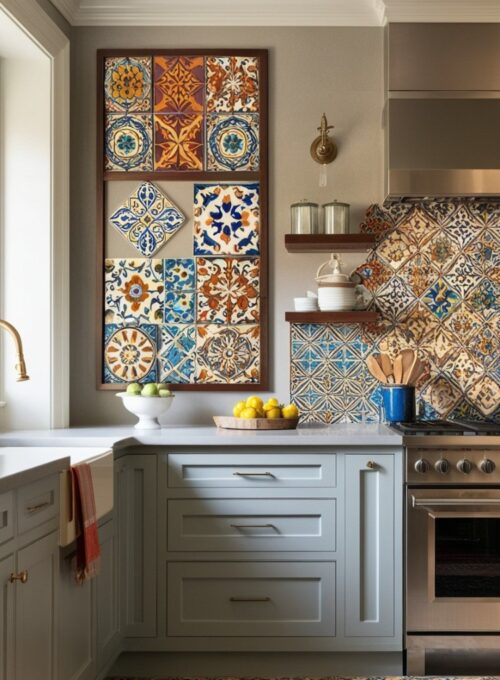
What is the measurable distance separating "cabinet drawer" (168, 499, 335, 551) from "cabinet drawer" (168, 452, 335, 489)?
68 mm

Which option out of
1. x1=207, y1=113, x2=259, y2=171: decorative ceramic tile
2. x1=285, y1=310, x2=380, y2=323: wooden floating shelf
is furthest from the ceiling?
x1=285, y1=310, x2=380, y2=323: wooden floating shelf

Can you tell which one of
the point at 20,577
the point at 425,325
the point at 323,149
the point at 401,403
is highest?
the point at 323,149

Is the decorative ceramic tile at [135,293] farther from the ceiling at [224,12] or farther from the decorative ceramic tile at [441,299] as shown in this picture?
the decorative ceramic tile at [441,299]

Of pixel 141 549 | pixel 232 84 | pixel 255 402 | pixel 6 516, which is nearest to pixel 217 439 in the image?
pixel 255 402

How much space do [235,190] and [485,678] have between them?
2.22 meters

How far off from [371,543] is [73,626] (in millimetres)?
1170

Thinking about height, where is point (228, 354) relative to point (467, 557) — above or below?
above

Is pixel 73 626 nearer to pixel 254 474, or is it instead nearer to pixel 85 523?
pixel 85 523

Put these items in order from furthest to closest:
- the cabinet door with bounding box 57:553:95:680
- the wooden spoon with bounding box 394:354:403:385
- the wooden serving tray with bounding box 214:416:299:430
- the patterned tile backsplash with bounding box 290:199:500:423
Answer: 1. the patterned tile backsplash with bounding box 290:199:500:423
2. the wooden spoon with bounding box 394:354:403:385
3. the wooden serving tray with bounding box 214:416:299:430
4. the cabinet door with bounding box 57:553:95:680

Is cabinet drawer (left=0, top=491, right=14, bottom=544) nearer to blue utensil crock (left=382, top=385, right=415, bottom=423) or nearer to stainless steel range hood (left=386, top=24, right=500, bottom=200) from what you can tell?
blue utensil crock (left=382, top=385, right=415, bottom=423)

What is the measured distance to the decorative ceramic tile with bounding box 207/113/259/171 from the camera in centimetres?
367

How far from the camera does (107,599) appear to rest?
9.46ft

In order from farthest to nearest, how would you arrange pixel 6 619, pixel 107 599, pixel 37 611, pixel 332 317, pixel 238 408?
pixel 332 317 < pixel 238 408 < pixel 107 599 < pixel 37 611 < pixel 6 619

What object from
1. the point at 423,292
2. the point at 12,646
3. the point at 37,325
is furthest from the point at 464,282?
the point at 12,646
